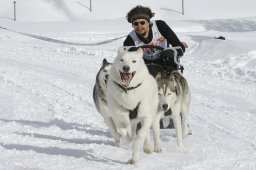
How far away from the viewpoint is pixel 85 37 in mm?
19906

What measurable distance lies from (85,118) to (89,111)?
0.43m

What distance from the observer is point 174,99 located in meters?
5.88

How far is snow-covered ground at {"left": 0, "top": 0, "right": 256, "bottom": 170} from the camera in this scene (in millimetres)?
5141

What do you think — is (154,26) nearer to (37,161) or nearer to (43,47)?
(37,161)

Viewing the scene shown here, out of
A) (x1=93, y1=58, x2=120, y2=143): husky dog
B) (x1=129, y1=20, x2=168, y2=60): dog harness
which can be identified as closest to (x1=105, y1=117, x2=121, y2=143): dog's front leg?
(x1=93, y1=58, x2=120, y2=143): husky dog

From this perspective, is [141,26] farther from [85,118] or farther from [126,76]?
[85,118]

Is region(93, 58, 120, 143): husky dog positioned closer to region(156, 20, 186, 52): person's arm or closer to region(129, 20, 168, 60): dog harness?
region(129, 20, 168, 60): dog harness

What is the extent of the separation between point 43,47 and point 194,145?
32.9ft

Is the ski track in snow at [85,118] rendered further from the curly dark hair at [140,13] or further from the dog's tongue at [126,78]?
the curly dark hair at [140,13]

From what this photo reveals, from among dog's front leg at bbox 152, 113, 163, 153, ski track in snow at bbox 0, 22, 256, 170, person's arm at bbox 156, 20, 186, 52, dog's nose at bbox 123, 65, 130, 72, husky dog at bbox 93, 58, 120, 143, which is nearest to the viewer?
dog's nose at bbox 123, 65, 130, 72

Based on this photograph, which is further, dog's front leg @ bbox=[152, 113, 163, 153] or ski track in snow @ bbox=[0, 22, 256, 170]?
dog's front leg @ bbox=[152, 113, 163, 153]

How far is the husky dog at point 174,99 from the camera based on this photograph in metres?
5.66

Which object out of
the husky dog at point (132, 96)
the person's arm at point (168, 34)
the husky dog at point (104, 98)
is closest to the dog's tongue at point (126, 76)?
the husky dog at point (132, 96)

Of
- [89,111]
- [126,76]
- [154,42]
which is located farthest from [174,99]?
[89,111]
